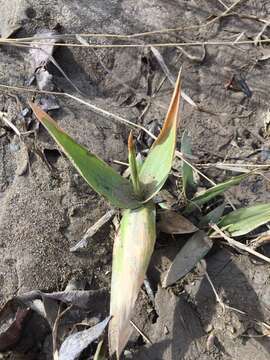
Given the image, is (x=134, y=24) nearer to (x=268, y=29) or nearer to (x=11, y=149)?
(x=268, y=29)

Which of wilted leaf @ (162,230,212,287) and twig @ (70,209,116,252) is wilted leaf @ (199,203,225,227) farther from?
twig @ (70,209,116,252)

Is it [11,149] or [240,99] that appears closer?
[11,149]

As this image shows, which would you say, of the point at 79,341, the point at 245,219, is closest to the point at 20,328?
the point at 79,341

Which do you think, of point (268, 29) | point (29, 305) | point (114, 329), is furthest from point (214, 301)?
point (268, 29)

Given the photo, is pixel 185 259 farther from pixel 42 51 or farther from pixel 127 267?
pixel 42 51

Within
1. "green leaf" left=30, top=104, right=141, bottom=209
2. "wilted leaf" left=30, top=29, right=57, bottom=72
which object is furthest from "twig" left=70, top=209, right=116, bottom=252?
"wilted leaf" left=30, top=29, right=57, bottom=72

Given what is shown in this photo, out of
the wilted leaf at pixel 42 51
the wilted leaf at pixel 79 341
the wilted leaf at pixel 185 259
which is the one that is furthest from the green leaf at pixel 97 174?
the wilted leaf at pixel 42 51
